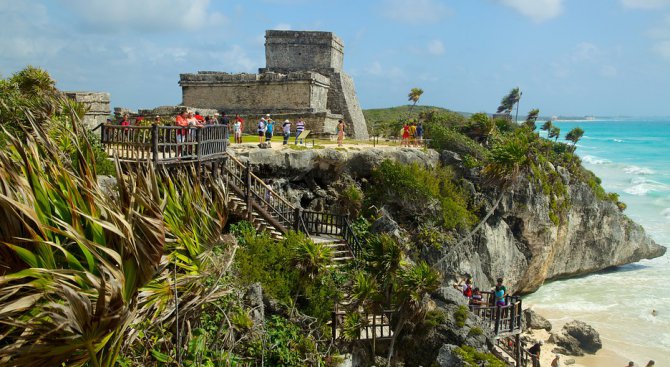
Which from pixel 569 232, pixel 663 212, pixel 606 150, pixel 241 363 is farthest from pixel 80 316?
pixel 606 150

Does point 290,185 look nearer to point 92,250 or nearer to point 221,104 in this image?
point 221,104

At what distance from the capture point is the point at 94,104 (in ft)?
71.2

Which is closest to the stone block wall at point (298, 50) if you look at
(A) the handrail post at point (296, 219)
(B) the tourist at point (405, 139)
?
(B) the tourist at point (405, 139)

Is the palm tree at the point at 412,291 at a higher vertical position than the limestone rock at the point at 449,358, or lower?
higher

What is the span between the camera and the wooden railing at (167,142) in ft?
43.7

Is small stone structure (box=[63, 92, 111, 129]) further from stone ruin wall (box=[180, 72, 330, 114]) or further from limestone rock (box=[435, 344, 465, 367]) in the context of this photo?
limestone rock (box=[435, 344, 465, 367])

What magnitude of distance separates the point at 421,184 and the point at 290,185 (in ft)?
16.1

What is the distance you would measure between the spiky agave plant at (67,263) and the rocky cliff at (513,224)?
Answer: 1337cm

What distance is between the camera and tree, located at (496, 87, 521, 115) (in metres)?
66.2

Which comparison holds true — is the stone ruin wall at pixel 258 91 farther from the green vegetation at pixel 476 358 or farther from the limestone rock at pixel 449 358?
the green vegetation at pixel 476 358

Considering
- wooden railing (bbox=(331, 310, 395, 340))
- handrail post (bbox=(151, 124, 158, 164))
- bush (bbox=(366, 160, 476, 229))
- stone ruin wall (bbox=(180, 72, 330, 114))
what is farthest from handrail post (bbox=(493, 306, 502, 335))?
stone ruin wall (bbox=(180, 72, 330, 114))

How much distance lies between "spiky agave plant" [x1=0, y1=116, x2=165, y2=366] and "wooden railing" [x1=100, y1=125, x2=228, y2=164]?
6.52 metres

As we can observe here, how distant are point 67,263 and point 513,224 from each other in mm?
23749

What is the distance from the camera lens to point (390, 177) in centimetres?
2239
